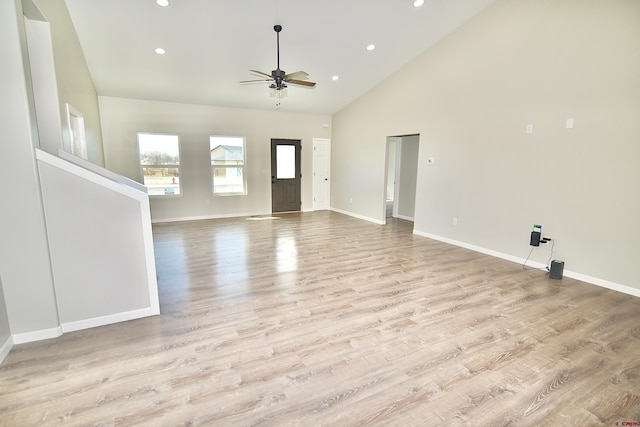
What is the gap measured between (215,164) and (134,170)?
1768 mm

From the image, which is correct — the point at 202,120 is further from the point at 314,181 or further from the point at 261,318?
the point at 261,318

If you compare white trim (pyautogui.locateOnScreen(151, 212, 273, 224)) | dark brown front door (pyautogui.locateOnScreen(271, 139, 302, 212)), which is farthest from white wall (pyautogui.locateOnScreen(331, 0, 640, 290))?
white trim (pyautogui.locateOnScreen(151, 212, 273, 224))

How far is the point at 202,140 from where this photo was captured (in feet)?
23.6

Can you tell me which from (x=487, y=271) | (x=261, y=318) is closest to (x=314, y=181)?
(x=487, y=271)

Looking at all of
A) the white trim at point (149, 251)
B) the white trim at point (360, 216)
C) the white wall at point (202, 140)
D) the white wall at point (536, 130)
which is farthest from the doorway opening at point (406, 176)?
the white trim at point (149, 251)

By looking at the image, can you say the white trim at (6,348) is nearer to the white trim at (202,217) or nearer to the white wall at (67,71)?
the white wall at (67,71)

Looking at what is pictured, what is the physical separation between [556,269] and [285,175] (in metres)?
6.38

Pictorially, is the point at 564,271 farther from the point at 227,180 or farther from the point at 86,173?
the point at 227,180

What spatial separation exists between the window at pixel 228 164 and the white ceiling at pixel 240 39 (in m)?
1.29

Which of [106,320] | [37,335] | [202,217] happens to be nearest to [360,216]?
[202,217]

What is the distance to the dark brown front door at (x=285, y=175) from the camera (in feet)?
26.7

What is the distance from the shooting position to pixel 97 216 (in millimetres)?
2467

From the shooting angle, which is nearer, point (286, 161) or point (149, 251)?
point (149, 251)

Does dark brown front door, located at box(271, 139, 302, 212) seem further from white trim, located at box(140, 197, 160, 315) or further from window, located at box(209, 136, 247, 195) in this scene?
white trim, located at box(140, 197, 160, 315)
